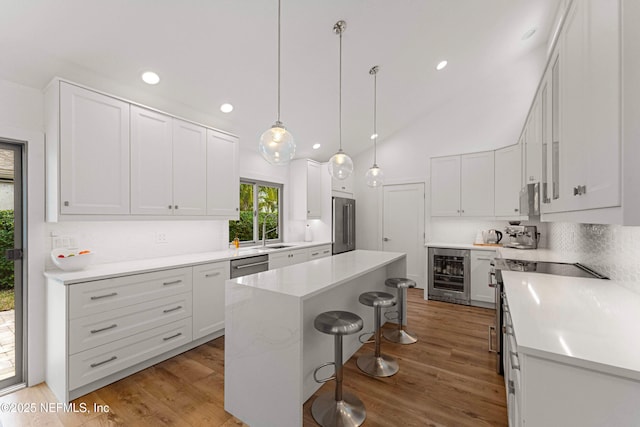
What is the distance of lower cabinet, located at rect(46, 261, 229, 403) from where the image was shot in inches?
82.7

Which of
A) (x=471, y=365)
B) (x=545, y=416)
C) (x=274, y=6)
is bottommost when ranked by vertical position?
(x=471, y=365)

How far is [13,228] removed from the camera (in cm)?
230

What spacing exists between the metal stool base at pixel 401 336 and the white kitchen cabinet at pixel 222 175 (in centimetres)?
246

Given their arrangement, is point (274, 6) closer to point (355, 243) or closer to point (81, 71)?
point (81, 71)

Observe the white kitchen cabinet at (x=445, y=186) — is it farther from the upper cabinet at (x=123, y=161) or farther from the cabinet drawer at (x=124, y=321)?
the cabinet drawer at (x=124, y=321)

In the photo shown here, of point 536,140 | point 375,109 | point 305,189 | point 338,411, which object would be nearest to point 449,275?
point 536,140

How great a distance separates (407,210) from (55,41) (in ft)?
17.2

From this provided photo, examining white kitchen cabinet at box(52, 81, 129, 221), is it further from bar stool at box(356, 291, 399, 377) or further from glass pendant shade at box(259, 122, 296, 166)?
bar stool at box(356, 291, 399, 377)

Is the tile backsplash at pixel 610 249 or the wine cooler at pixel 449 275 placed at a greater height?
the tile backsplash at pixel 610 249

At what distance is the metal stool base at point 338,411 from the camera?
1863mm

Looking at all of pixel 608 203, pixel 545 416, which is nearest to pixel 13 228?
pixel 545 416

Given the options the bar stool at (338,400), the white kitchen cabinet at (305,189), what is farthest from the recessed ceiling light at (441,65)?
the bar stool at (338,400)

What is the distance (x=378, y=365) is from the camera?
2553 millimetres

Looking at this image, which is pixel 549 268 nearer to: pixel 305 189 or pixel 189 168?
pixel 305 189
